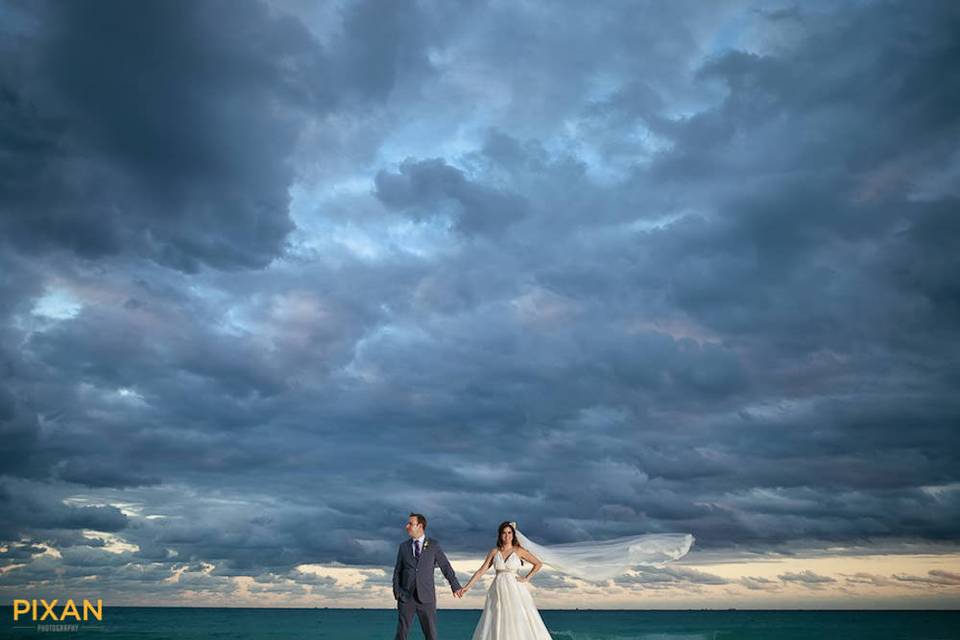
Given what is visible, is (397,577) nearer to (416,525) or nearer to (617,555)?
(416,525)

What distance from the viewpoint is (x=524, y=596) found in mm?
17047

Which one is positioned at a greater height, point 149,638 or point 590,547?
point 590,547

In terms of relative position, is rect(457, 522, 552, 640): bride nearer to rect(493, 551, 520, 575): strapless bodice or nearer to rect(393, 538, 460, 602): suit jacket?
rect(493, 551, 520, 575): strapless bodice

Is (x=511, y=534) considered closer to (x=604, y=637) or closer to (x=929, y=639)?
(x=929, y=639)

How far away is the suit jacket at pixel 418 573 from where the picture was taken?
1627 centimetres

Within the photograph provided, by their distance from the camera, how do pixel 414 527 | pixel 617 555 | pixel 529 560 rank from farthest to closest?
pixel 617 555
pixel 529 560
pixel 414 527

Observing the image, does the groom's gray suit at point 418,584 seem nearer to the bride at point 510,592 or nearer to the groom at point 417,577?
the groom at point 417,577

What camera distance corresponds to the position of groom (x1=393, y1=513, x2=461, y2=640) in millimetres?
16219

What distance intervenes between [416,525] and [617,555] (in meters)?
6.25

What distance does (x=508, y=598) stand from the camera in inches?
663

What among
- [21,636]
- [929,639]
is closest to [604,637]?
[929,639]

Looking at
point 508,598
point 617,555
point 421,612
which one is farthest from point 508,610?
point 617,555

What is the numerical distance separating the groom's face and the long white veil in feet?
12.9

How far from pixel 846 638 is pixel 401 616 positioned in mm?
77119
